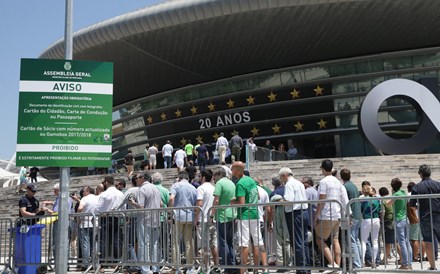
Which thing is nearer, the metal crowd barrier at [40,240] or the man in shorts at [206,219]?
the man in shorts at [206,219]

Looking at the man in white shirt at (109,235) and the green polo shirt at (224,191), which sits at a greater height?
the green polo shirt at (224,191)

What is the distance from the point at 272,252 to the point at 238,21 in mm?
22498

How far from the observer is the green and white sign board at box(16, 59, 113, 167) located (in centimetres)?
752

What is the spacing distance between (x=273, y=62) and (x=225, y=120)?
4537 millimetres

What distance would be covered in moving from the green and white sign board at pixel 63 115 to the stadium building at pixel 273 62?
22051mm

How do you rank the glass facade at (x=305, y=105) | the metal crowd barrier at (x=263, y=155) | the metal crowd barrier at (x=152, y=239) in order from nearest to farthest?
1. the metal crowd barrier at (x=152, y=239)
2. the metal crowd barrier at (x=263, y=155)
3. the glass facade at (x=305, y=105)

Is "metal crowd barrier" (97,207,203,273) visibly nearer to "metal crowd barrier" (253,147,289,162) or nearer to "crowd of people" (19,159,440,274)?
"crowd of people" (19,159,440,274)

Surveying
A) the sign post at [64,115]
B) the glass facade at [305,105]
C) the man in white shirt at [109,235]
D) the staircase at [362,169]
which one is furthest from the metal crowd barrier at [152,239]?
the glass facade at [305,105]

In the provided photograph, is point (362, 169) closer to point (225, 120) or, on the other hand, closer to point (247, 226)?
point (247, 226)

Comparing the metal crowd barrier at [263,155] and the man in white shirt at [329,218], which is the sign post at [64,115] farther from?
the metal crowd barrier at [263,155]

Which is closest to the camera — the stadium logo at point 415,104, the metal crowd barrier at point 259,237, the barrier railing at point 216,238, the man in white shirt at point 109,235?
the barrier railing at point 216,238

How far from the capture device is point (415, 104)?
77.1 feet

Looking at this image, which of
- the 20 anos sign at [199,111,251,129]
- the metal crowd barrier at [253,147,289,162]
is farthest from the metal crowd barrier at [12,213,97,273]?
the 20 anos sign at [199,111,251,129]

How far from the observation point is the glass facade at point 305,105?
112ft
